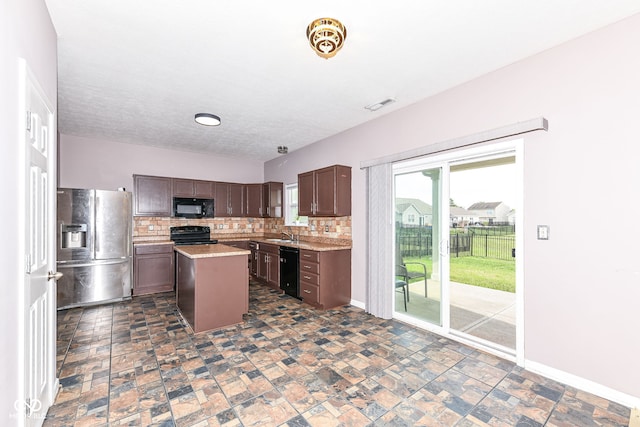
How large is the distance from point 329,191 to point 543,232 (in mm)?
2694

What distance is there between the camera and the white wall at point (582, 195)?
2006 mm

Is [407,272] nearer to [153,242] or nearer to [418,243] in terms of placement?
[418,243]

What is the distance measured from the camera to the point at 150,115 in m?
3.84

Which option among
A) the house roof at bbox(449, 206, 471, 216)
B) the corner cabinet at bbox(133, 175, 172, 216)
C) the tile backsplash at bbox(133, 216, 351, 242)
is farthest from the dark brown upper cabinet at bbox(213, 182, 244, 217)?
the house roof at bbox(449, 206, 471, 216)

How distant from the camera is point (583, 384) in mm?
2180

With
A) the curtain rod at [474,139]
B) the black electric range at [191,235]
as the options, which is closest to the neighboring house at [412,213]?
the curtain rod at [474,139]

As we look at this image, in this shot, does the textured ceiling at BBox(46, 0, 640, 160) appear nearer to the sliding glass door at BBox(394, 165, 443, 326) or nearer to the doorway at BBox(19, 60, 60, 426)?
the doorway at BBox(19, 60, 60, 426)

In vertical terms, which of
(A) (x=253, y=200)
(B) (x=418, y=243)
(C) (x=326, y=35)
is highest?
(C) (x=326, y=35)

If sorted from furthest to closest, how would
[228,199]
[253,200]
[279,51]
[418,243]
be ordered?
[253,200], [228,199], [418,243], [279,51]

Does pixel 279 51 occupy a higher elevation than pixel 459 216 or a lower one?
higher

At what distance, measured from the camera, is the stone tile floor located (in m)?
1.88

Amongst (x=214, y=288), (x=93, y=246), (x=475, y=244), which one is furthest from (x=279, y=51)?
(x=93, y=246)

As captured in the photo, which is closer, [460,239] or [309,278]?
[460,239]

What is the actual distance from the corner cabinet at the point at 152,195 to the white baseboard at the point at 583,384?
574 centimetres
